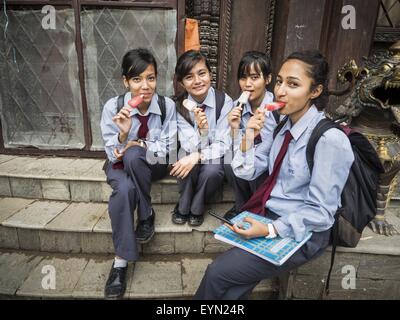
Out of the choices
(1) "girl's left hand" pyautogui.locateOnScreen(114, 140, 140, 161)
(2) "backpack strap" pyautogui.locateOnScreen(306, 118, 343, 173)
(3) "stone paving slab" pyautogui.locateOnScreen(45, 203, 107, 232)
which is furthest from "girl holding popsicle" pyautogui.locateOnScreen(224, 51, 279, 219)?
(3) "stone paving slab" pyautogui.locateOnScreen(45, 203, 107, 232)

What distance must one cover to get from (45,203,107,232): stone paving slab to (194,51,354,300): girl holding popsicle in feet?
5.00

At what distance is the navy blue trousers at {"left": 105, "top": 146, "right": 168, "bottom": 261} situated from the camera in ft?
8.08

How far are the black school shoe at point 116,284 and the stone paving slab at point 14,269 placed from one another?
0.88 metres

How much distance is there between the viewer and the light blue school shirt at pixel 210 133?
282 centimetres

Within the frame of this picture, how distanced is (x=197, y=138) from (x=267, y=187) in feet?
3.20

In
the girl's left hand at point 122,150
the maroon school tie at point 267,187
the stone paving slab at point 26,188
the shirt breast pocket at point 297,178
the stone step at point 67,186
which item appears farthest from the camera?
the stone paving slab at point 26,188

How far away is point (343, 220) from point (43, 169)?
3.50m

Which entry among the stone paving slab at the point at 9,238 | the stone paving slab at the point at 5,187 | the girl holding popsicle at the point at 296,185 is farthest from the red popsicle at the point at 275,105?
the stone paving slab at the point at 5,187

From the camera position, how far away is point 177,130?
300 centimetres

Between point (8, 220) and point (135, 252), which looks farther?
point (8, 220)

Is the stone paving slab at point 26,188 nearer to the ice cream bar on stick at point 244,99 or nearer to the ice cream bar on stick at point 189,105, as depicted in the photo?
the ice cream bar on stick at point 189,105
